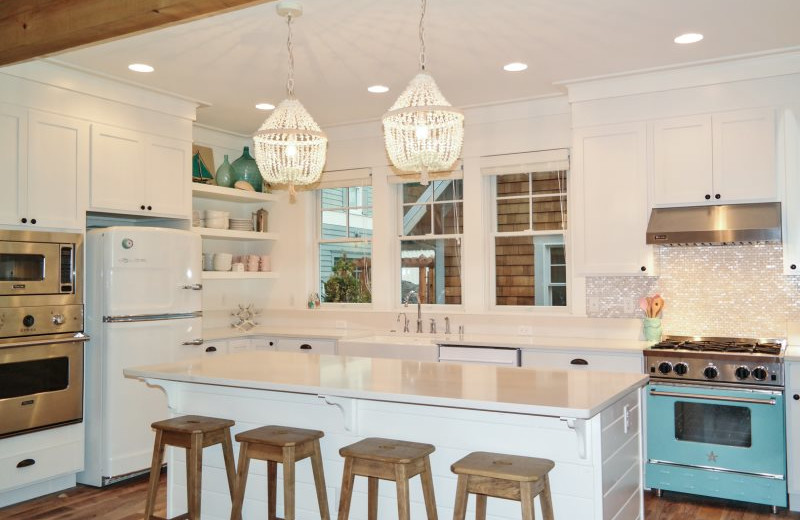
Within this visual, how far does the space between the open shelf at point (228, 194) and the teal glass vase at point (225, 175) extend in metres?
0.10

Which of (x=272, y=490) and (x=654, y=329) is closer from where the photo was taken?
(x=272, y=490)

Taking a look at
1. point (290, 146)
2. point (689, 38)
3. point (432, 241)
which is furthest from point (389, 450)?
point (432, 241)

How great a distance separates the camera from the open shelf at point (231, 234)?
221 inches

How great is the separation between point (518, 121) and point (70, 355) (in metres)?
3.53

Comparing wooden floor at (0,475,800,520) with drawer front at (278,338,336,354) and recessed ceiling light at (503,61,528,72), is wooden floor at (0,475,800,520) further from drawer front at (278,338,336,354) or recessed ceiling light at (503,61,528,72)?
recessed ceiling light at (503,61,528,72)

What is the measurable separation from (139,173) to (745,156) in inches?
157

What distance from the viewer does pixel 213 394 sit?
3520 mm

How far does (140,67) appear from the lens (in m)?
4.43

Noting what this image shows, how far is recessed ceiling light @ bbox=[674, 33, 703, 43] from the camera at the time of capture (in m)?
3.91

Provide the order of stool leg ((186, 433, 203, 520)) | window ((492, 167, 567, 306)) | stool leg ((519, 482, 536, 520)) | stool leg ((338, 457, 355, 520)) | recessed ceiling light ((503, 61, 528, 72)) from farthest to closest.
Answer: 1. window ((492, 167, 567, 306))
2. recessed ceiling light ((503, 61, 528, 72))
3. stool leg ((186, 433, 203, 520))
4. stool leg ((338, 457, 355, 520))
5. stool leg ((519, 482, 536, 520))

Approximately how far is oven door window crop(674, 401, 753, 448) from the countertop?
4.17 feet

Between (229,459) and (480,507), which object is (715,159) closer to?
(480,507)

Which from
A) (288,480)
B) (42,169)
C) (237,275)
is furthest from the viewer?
(237,275)

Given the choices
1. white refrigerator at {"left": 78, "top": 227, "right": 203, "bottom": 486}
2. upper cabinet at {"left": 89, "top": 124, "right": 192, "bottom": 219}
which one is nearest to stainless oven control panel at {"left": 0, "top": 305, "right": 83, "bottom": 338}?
white refrigerator at {"left": 78, "top": 227, "right": 203, "bottom": 486}
